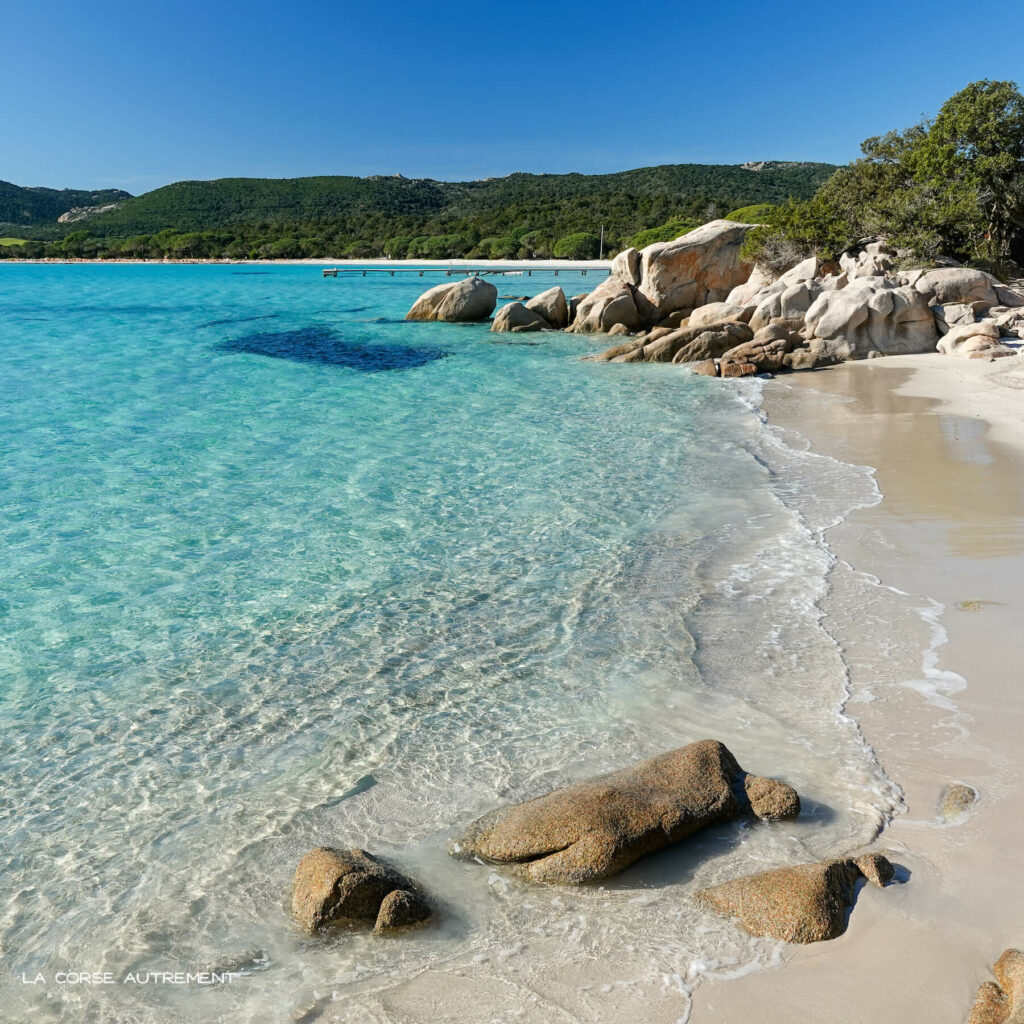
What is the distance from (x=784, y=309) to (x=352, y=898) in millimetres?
21213

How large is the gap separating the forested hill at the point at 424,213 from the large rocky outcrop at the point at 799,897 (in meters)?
63.9

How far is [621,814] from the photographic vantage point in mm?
3768

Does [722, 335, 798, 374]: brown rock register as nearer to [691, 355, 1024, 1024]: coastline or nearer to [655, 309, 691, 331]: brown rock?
[655, 309, 691, 331]: brown rock

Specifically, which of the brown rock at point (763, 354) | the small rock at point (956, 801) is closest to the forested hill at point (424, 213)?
the brown rock at point (763, 354)

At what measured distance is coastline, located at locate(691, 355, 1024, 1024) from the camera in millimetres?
2967

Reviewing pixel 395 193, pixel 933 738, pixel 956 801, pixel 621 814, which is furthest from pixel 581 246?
pixel 621 814

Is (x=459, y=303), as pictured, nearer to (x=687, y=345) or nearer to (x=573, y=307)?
(x=573, y=307)

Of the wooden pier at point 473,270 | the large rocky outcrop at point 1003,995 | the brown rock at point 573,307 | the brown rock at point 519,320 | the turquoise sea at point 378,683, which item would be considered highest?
the wooden pier at point 473,270

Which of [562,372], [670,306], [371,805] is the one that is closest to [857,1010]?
[371,805]

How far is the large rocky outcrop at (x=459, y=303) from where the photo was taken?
31359mm

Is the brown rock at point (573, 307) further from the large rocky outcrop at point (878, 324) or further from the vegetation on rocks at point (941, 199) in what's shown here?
the large rocky outcrop at point (878, 324)

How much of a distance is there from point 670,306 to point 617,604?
2153 cm

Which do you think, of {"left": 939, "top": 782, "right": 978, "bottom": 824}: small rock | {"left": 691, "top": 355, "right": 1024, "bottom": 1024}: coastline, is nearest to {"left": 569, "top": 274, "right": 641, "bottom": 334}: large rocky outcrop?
{"left": 691, "top": 355, "right": 1024, "bottom": 1024}: coastline

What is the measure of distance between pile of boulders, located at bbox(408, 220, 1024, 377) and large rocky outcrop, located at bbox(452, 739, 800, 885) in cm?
1590
